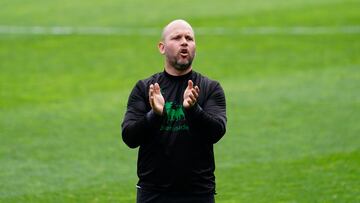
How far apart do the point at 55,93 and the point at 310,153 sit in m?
6.55

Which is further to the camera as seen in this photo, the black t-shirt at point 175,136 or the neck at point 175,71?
the neck at point 175,71

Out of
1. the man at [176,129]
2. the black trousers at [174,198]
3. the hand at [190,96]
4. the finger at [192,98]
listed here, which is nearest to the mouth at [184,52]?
the man at [176,129]

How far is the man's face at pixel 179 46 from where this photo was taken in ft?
23.6

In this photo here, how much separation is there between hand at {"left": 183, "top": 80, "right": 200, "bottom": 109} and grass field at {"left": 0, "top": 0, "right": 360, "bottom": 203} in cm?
497

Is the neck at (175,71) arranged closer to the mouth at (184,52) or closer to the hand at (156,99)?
the mouth at (184,52)

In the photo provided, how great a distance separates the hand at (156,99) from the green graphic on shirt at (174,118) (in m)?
0.20

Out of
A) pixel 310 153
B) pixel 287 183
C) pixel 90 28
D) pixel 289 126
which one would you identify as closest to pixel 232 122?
pixel 289 126

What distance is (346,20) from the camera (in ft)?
87.6

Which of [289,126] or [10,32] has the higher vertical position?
[10,32]

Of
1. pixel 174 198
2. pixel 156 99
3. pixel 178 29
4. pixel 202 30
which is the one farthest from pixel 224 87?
pixel 156 99

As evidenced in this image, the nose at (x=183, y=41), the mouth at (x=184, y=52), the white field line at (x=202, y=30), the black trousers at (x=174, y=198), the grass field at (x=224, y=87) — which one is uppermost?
the white field line at (x=202, y=30)

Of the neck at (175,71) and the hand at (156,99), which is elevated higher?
the neck at (175,71)

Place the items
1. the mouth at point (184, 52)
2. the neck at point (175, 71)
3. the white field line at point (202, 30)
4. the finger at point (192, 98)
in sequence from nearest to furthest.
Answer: the finger at point (192, 98) < the mouth at point (184, 52) < the neck at point (175, 71) < the white field line at point (202, 30)

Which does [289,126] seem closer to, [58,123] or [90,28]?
[58,123]
